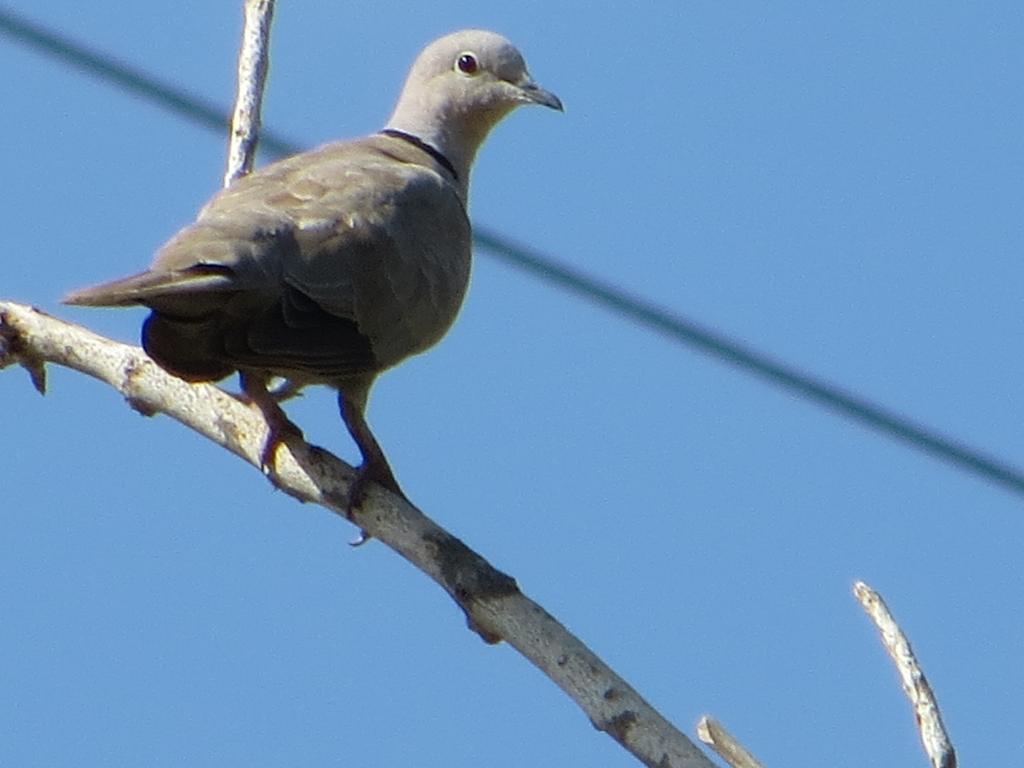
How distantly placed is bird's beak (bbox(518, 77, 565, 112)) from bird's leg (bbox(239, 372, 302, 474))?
1.74m

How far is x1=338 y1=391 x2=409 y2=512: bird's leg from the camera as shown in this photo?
4.25 meters

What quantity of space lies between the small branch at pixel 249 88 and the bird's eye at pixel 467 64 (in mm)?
1219

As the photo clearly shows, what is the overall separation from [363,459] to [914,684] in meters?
1.67

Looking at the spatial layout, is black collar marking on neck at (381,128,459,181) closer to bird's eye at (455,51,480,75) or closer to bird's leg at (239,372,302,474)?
bird's eye at (455,51,480,75)

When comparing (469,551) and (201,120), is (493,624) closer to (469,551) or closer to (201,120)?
(469,551)

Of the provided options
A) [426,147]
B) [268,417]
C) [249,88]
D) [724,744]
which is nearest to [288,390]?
[268,417]

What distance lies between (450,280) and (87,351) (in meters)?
0.97

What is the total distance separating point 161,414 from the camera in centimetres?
456

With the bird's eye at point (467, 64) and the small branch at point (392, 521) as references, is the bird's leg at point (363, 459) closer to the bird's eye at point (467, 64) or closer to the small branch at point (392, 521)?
the small branch at point (392, 521)

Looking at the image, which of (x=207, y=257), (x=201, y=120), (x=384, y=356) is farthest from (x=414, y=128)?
(x=207, y=257)

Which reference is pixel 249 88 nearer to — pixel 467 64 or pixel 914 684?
pixel 467 64

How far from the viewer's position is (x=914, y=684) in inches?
129

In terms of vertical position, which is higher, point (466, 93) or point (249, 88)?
point (466, 93)

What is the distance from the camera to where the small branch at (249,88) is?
192 inches
